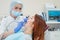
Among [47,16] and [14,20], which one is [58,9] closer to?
[47,16]

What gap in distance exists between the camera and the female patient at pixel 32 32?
1408 mm

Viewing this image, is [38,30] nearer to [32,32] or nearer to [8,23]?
[32,32]

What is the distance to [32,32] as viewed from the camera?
56.9 inches

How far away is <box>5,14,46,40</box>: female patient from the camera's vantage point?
1408 millimetres

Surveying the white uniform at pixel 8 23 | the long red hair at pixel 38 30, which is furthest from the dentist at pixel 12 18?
the long red hair at pixel 38 30

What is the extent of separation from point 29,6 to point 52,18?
2.03 feet

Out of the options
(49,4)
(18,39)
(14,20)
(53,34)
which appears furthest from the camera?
(49,4)

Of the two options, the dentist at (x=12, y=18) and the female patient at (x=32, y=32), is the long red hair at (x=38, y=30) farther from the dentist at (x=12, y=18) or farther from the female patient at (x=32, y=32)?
the dentist at (x=12, y=18)

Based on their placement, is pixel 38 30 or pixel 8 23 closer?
pixel 38 30

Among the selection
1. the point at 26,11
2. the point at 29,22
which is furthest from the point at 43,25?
the point at 26,11

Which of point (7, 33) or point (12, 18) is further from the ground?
point (12, 18)

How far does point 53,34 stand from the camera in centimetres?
306

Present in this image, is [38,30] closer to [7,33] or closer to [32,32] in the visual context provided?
[32,32]

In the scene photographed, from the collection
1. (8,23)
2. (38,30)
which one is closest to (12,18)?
(8,23)
